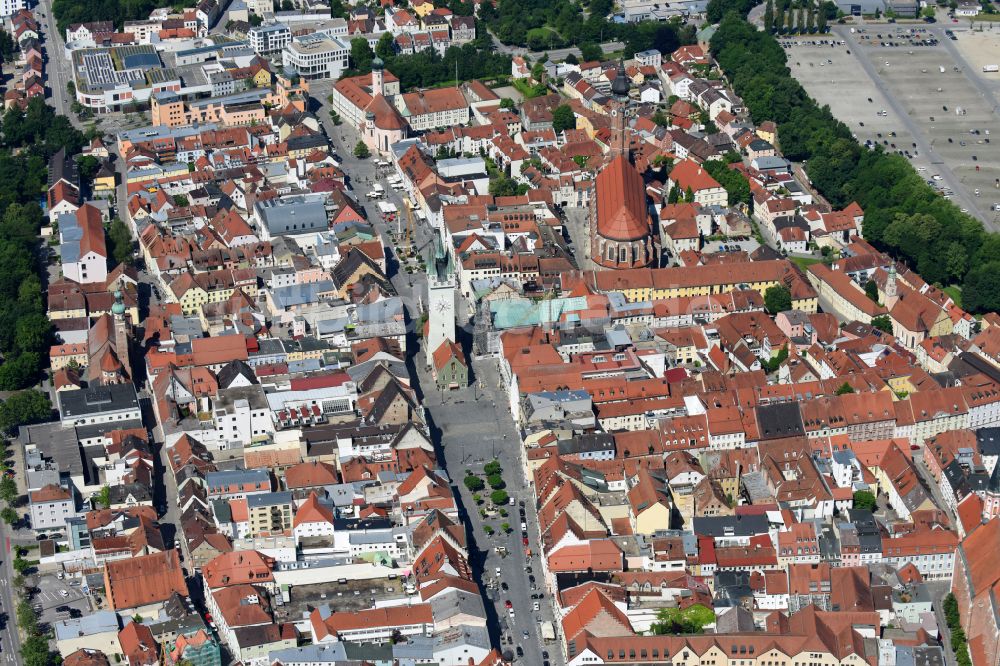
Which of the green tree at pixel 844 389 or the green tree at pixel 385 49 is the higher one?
the green tree at pixel 385 49

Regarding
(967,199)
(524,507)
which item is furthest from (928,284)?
(524,507)

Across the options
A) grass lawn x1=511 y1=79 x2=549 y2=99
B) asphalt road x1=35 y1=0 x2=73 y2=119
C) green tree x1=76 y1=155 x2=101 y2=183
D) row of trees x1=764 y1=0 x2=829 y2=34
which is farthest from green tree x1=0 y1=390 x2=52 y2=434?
row of trees x1=764 y1=0 x2=829 y2=34

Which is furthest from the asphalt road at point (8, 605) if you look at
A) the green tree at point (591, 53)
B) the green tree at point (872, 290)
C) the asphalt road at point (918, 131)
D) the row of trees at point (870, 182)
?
the green tree at point (591, 53)

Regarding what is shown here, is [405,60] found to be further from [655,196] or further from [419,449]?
[419,449]

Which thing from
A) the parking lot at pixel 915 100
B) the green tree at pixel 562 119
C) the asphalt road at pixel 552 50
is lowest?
the parking lot at pixel 915 100

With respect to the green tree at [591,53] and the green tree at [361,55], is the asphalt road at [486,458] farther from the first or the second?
the green tree at [591,53]

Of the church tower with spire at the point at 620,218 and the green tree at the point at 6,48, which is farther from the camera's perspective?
the green tree at the point at 6,48
